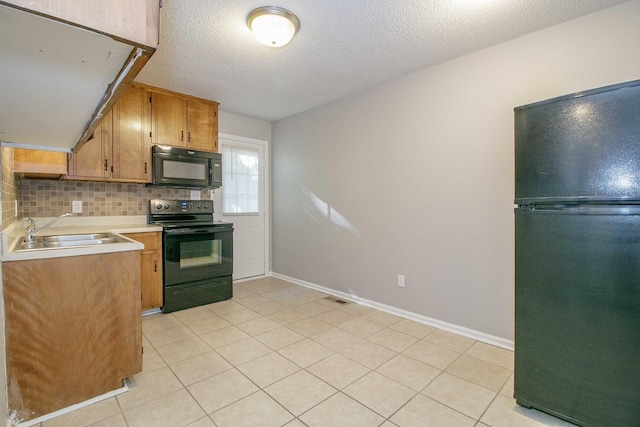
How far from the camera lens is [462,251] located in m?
2.65

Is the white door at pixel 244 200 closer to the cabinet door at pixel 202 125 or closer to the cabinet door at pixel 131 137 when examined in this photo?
the cabinet door at pixel 202 125

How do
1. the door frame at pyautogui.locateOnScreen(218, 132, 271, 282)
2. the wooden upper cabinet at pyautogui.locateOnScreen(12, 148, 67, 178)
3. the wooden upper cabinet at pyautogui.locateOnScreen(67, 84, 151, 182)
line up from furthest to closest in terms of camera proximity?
the door frame at pyautogui.locateOnScreen(218, 132, 271, 282) → the wooden upper cabinet at pyautogui.locateOnScreen(67, 84, 151, 182) → the wooden upper cabinet at pyautogui.locateOnScreen(12, 148, 67, 178)

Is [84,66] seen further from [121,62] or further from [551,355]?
[551,355]

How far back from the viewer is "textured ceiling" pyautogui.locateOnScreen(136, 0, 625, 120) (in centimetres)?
197

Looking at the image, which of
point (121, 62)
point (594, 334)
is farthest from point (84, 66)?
point (594, 334)

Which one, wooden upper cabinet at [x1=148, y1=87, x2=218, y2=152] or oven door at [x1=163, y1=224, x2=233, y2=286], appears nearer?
oven door at [x1=163, y1=224, x2=233, y2=286]

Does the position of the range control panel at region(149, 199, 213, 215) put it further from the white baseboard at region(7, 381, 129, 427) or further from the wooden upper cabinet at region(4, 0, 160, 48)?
the wooden upper cabinet at region(4, 0, 160, 48)

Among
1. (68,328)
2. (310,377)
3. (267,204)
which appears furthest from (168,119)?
(310,377)

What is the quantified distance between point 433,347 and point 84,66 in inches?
106

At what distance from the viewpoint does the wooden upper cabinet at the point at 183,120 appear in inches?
134

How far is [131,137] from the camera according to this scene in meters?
3.23

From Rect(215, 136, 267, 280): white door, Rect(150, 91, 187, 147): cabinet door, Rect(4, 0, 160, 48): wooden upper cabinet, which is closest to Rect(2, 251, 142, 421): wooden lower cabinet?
Rect(4, 0, 160, 48): wooden upper cabinet

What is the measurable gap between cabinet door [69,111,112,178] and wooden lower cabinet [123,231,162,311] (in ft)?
2.50

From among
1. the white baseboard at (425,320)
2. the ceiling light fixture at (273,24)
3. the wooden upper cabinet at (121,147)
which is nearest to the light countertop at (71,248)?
the wooden upper cabinet at (121,147)
